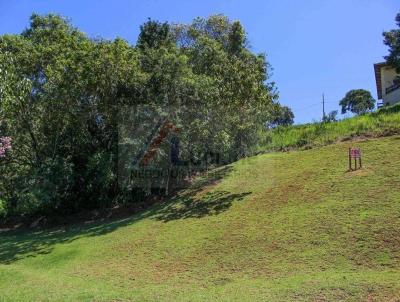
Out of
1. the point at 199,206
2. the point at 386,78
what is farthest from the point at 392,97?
the point at 199,206

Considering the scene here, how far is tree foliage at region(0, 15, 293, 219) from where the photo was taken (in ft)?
58.3

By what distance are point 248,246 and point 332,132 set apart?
12193mm

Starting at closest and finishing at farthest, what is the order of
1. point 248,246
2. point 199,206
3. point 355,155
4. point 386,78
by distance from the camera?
point 248,246
point 355,155
point 199,206
point 386,78

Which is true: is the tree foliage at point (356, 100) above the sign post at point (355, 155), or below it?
above

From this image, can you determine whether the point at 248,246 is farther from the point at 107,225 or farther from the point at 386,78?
the point at 386,78

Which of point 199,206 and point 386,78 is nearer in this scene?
point 199,206

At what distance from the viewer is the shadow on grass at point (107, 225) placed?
608 inches

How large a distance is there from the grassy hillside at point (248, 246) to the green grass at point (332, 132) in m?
2.02

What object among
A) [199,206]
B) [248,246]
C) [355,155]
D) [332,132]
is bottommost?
[248,246]

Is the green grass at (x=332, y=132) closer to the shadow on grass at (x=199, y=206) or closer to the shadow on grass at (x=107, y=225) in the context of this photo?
the shadow on grass at (x=107, y=225)

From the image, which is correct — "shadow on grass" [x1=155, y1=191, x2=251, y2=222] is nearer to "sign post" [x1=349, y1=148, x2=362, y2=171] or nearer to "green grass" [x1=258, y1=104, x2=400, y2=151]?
"sign post" [x1=349, y1=148, x2=362, y2=171]

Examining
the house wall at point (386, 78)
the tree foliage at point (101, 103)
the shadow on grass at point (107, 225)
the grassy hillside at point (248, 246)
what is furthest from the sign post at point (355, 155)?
the house wall at point (386, 78)

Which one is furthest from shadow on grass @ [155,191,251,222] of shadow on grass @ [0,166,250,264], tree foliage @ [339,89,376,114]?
tree foliage @ [339,89,376,114]

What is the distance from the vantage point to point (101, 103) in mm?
18734
